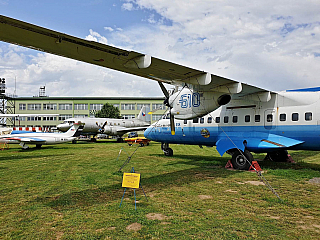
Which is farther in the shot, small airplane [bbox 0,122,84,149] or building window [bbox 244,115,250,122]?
small airplane [bbox 0,122,84,149]

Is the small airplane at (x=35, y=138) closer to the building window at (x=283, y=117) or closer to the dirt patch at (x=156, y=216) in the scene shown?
the dirt patch at (x=156, y=216)

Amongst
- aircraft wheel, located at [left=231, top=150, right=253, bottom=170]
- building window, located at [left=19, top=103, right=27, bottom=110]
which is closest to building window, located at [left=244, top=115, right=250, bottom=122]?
aircraft wheel, located at [left=231, top=150, right=253, bottom=170]

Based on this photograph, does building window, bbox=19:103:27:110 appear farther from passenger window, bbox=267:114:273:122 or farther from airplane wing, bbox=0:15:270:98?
passenger window, bbox=267:114:273:122

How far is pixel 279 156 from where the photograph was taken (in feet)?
45.6

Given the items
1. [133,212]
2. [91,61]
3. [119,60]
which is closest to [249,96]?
[119,60]

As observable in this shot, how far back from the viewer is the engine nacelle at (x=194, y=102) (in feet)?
36.1

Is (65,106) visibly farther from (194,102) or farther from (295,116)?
(295,116)

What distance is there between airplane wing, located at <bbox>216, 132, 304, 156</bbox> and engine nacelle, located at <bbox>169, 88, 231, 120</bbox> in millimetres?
1948

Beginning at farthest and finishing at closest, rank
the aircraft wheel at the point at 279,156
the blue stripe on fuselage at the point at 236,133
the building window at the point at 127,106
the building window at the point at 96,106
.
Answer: the building window at the point at 127,106
the building window at the point at 96,106
the aircraft wheel at the point at 279,156
the blue stripe on fuselage at the point at 236,133

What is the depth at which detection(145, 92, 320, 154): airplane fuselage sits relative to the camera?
1040 cm

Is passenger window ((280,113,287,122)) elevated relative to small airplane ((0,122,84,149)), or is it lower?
elevated

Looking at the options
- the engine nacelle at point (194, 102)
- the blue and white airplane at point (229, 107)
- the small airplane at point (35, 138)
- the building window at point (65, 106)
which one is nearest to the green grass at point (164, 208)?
the blue and white airplane at point (229, 107)

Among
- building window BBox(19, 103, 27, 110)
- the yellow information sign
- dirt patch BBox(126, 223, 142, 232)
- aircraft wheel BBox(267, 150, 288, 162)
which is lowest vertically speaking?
dirt patch BBox(126, 223, 142, 232)

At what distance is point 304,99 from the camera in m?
10.7
